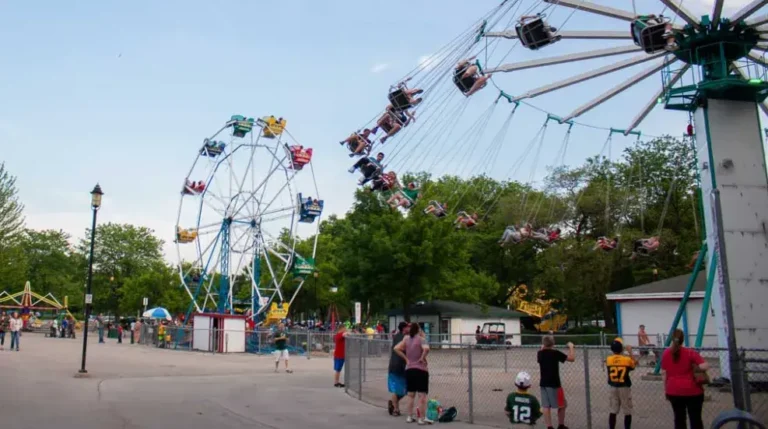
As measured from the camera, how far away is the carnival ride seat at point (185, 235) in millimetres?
44500

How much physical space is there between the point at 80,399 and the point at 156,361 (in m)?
13.1

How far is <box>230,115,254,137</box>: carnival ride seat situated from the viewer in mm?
44656

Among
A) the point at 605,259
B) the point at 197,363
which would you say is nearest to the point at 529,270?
the point at 605,259

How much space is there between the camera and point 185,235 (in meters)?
44.6

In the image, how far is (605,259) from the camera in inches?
1812

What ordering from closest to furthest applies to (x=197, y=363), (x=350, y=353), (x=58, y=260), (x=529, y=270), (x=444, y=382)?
1. (x=350, y=353)
2. (x=444, y=382)
3. (x=197, y=363)
4. (x=529, y=270)
5. (x=58, y=260)

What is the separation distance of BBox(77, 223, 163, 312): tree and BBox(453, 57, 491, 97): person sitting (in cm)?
8561

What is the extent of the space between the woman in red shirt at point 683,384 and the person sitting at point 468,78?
12255 mm

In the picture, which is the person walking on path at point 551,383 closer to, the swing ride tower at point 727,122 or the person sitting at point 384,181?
the swing ride tower at point 727,122

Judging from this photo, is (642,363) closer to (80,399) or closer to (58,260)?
(80,399)

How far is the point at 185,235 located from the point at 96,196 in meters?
22.9

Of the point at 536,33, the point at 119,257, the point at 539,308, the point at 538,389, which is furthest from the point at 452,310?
the point at 119,257

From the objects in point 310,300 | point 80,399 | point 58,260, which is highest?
point 58,260

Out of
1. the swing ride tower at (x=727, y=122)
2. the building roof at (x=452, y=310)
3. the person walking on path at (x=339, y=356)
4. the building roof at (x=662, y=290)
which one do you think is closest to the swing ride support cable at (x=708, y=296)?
the swing ride tower at (x=727, y=122)
